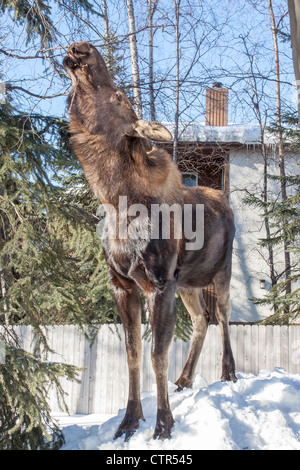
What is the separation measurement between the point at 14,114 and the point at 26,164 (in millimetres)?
534

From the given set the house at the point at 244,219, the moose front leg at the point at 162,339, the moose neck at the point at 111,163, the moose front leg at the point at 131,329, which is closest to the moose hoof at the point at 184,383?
the moose front leg at the point at 131,329

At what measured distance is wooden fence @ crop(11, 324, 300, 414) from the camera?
9383 mm

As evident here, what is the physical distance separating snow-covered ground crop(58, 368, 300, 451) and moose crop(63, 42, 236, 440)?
106mm

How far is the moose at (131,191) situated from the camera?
2662 mm

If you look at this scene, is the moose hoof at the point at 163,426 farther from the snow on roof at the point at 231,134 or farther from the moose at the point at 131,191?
the snow on roof at the point at 231,134

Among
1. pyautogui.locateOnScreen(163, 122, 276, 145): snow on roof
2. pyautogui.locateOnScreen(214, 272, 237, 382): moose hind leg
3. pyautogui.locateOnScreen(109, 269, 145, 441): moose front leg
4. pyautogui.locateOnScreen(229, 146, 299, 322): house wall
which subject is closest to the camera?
pyautogui.locateOnScreen(109, 269, 145, 441): moose front leg

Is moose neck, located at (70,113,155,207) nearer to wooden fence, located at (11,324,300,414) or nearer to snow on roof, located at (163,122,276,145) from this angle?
wooden fence, located at (11,324,300,414)

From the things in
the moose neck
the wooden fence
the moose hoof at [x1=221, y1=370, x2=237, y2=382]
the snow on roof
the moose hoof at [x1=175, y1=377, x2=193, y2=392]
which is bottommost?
the wooden fence

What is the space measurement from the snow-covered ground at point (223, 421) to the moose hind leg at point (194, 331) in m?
0.13

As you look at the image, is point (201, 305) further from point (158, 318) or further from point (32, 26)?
point (32, 26)

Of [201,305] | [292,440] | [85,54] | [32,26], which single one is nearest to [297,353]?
[201,305]

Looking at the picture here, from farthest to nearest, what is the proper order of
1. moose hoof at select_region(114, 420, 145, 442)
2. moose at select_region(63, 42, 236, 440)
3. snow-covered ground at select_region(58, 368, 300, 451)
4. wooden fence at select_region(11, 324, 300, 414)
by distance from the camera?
wooden fence at select_region(11, 324, 300, 414)
moose hoof at select_region(114, 420, 145, 442)
snow-covered ground at select_region(58, 368, 300, 451)
moose at select_region(63, 42, 236, 440)

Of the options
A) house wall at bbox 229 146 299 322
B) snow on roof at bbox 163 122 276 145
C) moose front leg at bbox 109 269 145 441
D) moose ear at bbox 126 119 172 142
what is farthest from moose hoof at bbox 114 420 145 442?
house wall at bbox 229 146 299 322
